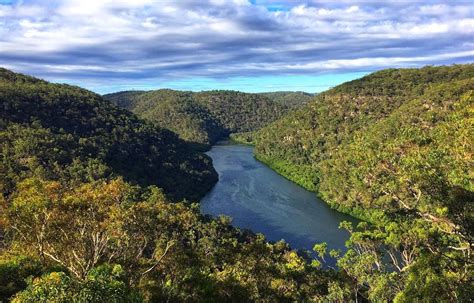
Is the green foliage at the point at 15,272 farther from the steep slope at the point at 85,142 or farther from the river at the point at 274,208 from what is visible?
the river at the point at 274,208

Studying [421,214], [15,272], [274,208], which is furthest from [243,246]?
[274,208]

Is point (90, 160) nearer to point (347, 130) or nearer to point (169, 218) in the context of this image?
point (169, 218)

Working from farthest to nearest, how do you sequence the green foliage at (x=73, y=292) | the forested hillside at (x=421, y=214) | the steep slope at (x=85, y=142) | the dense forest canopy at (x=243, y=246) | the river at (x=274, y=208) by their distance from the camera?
the steep slope at (x=85, y=142), the river at (x=274, y=208), the forested hillside at (x=421, y=214), the dense forest canopy at (x=243, y=246), the green foliage at (x=73, y=292)

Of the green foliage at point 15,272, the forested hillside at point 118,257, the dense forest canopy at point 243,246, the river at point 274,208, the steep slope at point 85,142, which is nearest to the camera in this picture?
the forested hillside at point 118,257

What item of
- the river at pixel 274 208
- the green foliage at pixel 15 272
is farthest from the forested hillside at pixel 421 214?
the river at pixel 274 208

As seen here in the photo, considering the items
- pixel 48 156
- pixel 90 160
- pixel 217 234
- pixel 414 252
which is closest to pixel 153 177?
pixel 90 160

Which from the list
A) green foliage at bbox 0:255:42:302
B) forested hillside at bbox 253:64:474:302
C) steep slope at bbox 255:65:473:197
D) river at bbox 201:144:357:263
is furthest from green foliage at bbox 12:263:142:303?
steep slope at bbox 255:65:473:197

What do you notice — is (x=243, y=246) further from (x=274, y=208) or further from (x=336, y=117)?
(x=336, y=117)
